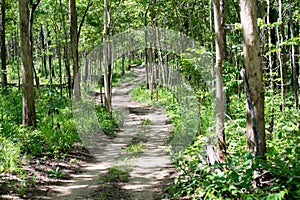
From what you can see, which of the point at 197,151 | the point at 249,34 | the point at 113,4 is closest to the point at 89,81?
the point at 113,4

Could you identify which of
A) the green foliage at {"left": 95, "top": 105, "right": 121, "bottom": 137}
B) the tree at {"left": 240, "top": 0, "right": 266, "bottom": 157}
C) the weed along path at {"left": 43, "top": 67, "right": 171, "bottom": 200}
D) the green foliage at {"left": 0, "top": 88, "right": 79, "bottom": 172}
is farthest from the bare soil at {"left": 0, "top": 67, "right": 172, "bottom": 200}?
the tree at {"left": 240, "top": 0, "right": 266, "bottom": 157}

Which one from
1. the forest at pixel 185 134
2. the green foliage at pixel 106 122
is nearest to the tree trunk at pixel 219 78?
the forest at pixel 185 134

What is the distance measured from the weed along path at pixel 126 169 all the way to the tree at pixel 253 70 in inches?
107

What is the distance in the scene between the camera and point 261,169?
4.05m

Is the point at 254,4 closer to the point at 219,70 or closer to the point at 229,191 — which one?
the point at 219,70

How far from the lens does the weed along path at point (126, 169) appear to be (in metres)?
6.48

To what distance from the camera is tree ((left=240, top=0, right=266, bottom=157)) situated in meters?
4.09

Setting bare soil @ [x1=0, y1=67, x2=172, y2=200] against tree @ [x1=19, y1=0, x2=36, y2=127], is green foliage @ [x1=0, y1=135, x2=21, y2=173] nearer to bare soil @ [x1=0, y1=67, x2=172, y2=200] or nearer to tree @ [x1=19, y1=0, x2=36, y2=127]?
bare soil @ [x1=0, y1=67, x2=172, y2=200]

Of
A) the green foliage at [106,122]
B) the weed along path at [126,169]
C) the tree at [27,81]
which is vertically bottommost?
the weed along path at [126,169]

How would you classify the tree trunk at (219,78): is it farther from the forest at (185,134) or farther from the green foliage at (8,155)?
the green foliage at (8,155)

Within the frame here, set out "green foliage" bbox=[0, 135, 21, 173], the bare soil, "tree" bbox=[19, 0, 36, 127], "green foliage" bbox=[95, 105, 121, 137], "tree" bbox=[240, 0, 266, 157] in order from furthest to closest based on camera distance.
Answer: "green foliage" bbox=[95, 105, 121, 137]
"tree" bbox=[19, 0, 36, 127]
"green foliage" bbox=[0, 135, 21, 173]
the bare soil
"tree" bbox=[240, 0, 266, 157]

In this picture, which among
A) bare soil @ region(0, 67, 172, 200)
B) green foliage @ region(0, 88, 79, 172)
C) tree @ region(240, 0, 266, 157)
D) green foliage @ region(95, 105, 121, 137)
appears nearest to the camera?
tree @ region(240, 0, 266, 157)

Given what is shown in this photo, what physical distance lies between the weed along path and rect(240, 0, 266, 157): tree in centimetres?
272

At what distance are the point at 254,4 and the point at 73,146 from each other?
24.2 ft
